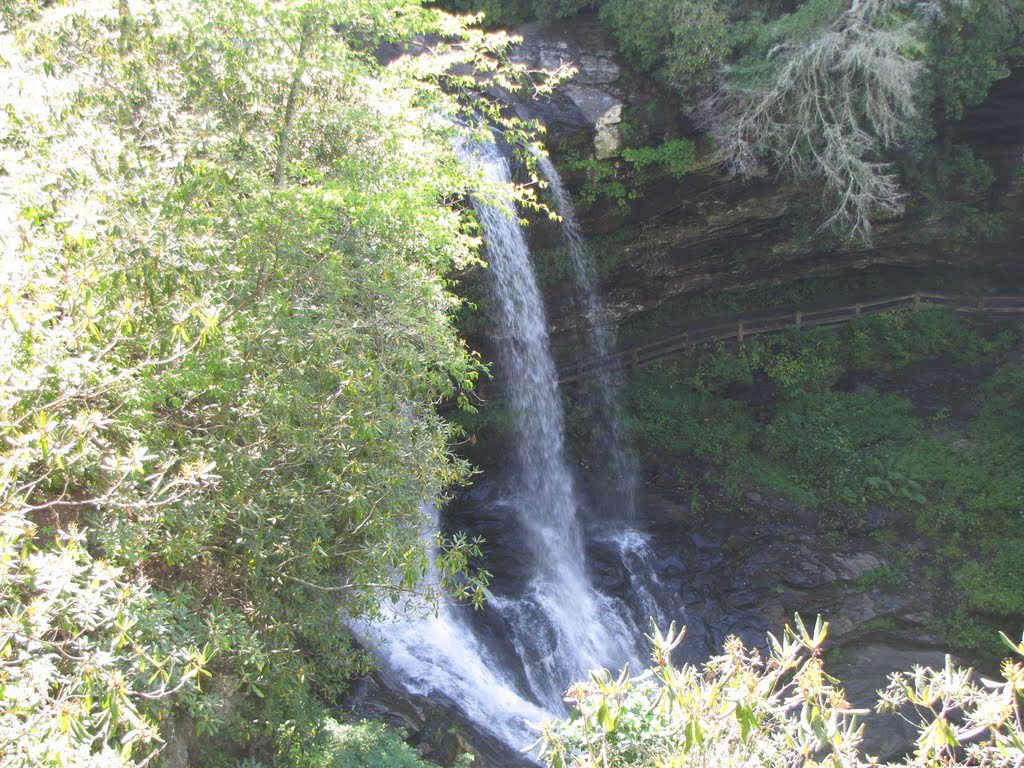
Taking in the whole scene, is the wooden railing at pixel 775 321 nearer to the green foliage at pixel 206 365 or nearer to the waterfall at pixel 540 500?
the waterfall at pixel 540 500

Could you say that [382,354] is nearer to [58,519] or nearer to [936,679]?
[58,519]

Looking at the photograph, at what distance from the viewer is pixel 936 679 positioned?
289 centimetres

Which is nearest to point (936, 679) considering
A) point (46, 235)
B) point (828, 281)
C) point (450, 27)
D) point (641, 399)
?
point (46, 235)

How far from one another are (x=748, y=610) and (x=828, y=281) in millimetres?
7604

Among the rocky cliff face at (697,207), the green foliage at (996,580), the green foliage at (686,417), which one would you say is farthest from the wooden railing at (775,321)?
the green foliage at (996,580)

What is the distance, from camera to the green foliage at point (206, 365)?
3.20 metres

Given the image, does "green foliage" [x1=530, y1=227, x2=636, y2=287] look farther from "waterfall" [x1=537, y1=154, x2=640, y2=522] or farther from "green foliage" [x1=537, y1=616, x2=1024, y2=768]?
"green foliage" [x1=537, y1=616, x2=1024, y2=768]

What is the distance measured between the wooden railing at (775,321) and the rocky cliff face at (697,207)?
68cm

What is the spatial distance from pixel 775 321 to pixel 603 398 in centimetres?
402

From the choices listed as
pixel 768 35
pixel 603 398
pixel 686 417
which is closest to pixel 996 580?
pixel 686 417

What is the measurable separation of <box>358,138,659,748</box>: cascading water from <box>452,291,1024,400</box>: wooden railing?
84cm

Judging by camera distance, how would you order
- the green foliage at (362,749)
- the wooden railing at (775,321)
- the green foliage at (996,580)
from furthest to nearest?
the wooden railing at (775,321)
the green foliage at (996,580)
the green foliage at (362,749)

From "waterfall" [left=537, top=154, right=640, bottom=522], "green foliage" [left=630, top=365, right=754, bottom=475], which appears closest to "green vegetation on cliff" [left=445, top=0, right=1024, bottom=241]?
"waterfall" [left=537, top=154, right=640, bottom=522]

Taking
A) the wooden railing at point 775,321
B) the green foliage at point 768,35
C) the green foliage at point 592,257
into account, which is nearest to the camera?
the green foliage at point 768,35
